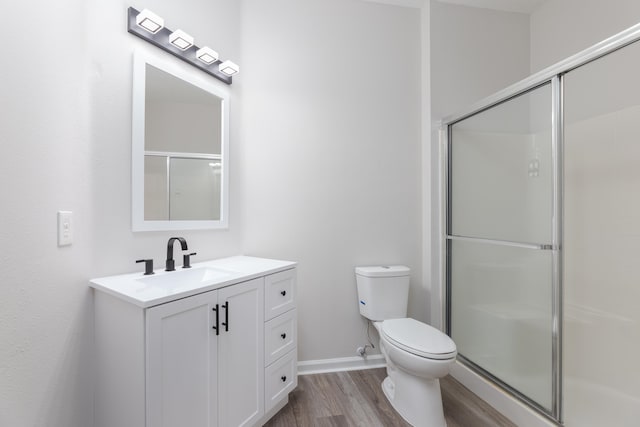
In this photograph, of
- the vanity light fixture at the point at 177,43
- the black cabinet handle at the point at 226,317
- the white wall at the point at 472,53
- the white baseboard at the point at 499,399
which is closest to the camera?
the black cabinet handle at the point at 226,317

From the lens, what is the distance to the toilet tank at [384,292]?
1.99 m

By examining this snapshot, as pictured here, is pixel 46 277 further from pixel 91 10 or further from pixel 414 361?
pixel 414 361

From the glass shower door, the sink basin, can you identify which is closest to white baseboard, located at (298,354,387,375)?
the glass shower door

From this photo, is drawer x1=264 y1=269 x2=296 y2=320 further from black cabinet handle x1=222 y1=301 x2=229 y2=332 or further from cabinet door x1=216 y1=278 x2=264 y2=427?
black cabinet handle x1=222 y1=301 x2=229 y2=332

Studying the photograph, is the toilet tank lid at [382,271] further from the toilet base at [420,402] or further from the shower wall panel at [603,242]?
the shower wall panel at [603,242]

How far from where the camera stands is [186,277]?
57.7 inches

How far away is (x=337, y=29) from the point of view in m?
→ 2.11

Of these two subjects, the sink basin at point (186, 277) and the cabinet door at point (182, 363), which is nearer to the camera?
the cabinet door at point (182, 363)

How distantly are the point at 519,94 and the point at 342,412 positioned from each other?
2072 mm

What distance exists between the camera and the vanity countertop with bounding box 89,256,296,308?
3.39 ft

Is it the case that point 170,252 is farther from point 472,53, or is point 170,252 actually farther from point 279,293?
point 472,53

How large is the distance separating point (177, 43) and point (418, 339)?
2.07 m

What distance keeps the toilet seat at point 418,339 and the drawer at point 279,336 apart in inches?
21.8

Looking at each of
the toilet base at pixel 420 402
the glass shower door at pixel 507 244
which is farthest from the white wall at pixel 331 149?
the toilet base at pixel 420 402
